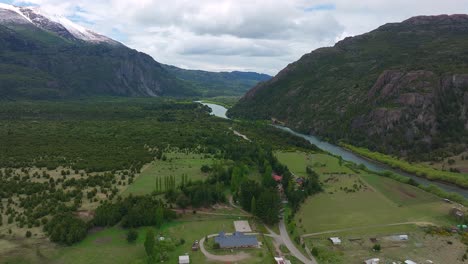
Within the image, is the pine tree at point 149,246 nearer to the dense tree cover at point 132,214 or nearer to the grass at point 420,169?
the dense tree cover at point 132,214

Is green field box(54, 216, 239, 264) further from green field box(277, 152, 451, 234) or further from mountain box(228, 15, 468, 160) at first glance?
mountain box(228, 15, 468, 160)

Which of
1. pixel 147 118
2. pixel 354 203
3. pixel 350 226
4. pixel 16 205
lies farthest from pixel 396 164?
pixel 147 118

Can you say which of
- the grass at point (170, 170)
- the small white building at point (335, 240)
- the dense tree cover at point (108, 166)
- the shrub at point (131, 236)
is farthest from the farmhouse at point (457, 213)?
the shrub at point (131, 236)

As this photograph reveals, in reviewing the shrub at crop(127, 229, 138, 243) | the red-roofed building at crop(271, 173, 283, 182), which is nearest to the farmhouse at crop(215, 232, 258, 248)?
the shrub at crop(127, 229, 138, 243)

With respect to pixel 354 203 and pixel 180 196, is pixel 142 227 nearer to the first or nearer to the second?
pixel 180 196

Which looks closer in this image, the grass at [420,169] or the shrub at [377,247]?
the shrub at [377,247]

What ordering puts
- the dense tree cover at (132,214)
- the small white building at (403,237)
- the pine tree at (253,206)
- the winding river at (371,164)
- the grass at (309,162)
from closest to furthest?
the dense tree cover at (132,214), the small white building at (403,237), the pine tree at (253,206), the winding river at (371,164), the grass at (309,162)

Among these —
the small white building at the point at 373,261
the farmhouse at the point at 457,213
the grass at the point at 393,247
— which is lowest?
the grass at the point at 393,247
